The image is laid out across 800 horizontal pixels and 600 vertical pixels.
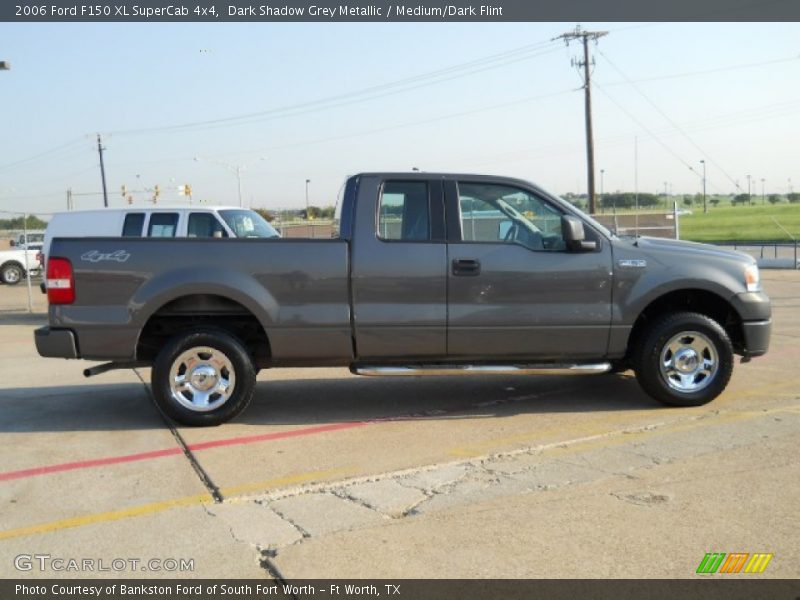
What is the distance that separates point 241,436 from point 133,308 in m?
1.34

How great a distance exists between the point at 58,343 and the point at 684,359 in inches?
202

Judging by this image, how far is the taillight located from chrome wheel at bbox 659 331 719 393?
15.9ft

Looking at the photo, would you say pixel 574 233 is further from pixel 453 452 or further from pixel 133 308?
pixel 133 308

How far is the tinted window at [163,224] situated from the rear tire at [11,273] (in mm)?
16598

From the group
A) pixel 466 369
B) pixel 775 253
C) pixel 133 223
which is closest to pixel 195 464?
pixel 466 369

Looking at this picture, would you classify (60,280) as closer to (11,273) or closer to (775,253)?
(11,273)

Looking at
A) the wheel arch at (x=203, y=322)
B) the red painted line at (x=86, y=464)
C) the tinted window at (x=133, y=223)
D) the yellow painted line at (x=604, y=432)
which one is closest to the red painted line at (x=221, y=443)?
the red painted line at (x=86, y=464)

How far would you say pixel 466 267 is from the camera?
628 centimetres

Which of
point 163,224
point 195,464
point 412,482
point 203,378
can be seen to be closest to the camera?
point 412,482

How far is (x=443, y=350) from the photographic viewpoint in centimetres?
638

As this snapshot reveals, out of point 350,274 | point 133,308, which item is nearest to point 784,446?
point 350,274

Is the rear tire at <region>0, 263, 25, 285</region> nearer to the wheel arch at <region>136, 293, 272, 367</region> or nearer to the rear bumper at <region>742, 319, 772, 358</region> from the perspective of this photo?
the wheel arch at <region>136, 293, 272, 367</region>

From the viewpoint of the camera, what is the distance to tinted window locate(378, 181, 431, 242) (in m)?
6.41

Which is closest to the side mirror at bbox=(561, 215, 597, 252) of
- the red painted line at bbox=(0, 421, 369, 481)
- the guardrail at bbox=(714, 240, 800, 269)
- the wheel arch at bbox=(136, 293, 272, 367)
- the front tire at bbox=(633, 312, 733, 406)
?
the front tire at bbox=(633, 312, 733, 406)
